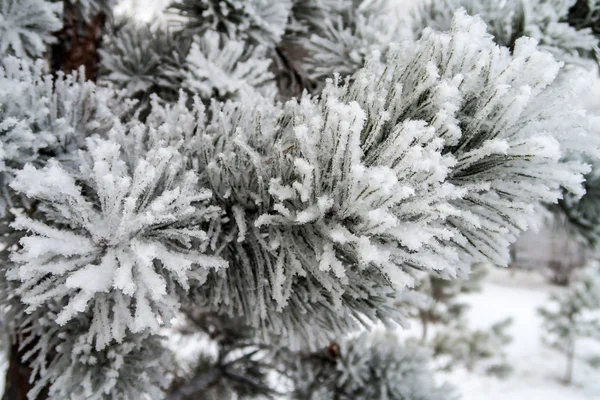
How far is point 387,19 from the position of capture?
47cm

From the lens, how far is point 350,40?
1.56ft

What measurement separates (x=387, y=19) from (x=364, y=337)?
0.41m

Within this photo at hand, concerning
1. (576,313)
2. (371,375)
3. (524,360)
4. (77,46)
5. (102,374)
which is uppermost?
(77,46)

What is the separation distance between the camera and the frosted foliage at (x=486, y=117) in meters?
0.27

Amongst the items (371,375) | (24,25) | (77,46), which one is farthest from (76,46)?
(371,375)

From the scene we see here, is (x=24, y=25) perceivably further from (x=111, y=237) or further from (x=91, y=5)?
(x=111, y=237)

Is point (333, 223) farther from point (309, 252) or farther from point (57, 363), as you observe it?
point (57, 363)

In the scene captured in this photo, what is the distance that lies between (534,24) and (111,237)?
398mm

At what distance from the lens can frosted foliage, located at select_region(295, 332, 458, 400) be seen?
1.99 feet

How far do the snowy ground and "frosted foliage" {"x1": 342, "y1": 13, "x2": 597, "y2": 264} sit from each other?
2.21 meters

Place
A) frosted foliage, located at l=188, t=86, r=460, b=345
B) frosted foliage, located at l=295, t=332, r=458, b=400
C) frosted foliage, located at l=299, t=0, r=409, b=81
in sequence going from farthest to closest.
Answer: frosted foliage, located at l=295, t=332, r=458, b=400 → frosted foliage, located at l=299, t=0, r=409, b=81 → frosted foliage, located at l=188, t=86, r=460, b=345

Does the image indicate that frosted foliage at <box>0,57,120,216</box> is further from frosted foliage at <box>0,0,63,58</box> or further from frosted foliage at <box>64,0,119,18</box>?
frosted foliage at <box>64,0,119,18</box>

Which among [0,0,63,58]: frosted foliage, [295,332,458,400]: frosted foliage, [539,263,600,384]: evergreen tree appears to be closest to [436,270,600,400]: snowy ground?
[539,263,600,384]: evergreen tree

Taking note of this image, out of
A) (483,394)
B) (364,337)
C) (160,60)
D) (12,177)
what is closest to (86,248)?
(12,177)
